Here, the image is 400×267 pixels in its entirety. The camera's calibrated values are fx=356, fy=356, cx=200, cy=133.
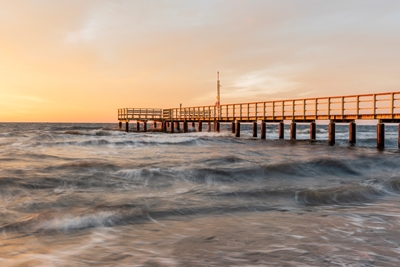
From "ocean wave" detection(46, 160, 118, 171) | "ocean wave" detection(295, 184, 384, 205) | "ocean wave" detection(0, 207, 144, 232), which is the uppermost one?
"ocean wave" detection(46, 160, 118, 171)

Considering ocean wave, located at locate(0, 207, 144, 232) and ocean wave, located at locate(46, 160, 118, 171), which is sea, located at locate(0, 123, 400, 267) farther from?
ocean wave, located at locate(46, 160, 118, 171)

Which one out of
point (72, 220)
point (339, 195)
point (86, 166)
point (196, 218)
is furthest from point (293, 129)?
point (72, 220)

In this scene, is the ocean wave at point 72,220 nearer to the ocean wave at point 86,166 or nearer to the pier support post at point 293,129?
the ocean wave at point 86,166

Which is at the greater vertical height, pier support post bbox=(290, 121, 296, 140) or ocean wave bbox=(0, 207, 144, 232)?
pier support post bbox=(290, 121, 296, 140)

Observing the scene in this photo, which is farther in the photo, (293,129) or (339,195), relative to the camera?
(293,129)

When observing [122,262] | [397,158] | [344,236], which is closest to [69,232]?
[122,262]

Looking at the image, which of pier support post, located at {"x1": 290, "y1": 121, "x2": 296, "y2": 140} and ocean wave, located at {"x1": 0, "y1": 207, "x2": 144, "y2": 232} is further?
pier support post, located at {"x1": 290, "y1": 121, "x2": 296, "y2": 140}

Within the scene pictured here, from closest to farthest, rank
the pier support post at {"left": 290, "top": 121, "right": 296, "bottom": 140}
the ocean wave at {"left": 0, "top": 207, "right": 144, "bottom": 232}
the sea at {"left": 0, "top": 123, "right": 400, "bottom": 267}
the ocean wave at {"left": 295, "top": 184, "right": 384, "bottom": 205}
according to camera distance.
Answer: the sea at {"left": 0, "top": 123, "right": 400, "bottom": 267}, the ocean wave at {"left": 0, "top": 207, "right": 144, "bottom": 232}, the ocean wave at {"left": 295, "top": 184, "right": 384, "bottom": 205}, the pier support post at {"left": 290, "top": 121, "right": 296, "bottom": 140}

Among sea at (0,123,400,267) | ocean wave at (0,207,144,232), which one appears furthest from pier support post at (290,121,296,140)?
ocean wave at (0,207,144,232)

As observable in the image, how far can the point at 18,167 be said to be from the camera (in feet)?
37.1

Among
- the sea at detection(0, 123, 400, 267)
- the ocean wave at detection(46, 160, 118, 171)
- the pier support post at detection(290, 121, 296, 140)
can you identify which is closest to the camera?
the sea at detection(0, 123, 400, 267)

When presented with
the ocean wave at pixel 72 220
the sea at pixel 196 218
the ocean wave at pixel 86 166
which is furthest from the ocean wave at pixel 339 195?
the ocean wave at pixel 86 166

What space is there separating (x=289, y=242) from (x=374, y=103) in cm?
1643

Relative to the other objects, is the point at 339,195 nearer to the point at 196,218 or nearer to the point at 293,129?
the point at 196,218
